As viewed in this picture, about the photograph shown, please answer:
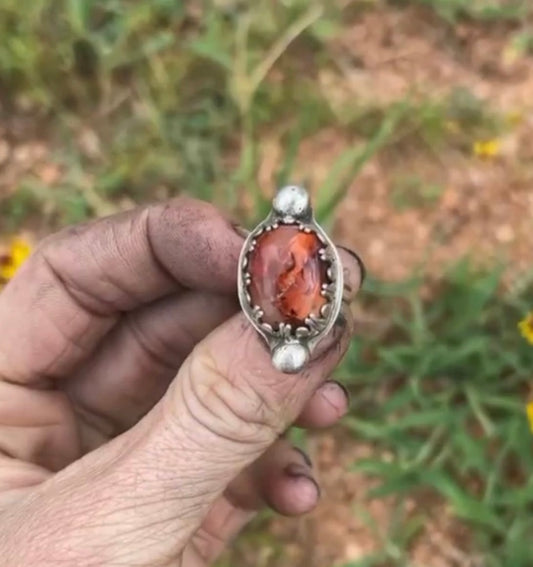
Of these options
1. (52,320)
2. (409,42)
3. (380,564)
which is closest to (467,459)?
(380,564)

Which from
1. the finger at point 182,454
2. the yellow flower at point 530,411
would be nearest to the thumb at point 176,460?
the finger at point 182,454

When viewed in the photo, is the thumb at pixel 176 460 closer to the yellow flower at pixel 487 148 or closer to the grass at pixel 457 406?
the grass at pixel 457 406

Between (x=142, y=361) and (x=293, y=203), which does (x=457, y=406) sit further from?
(x=293, y=203)

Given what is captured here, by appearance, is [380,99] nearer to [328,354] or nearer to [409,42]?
[409,42]

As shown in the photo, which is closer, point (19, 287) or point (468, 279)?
point (19, 287)

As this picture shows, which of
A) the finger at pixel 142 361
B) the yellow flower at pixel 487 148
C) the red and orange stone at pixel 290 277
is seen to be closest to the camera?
the red and orange stone at pixel 290 277

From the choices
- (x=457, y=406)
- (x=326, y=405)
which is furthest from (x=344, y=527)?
(x=326, y=405)
